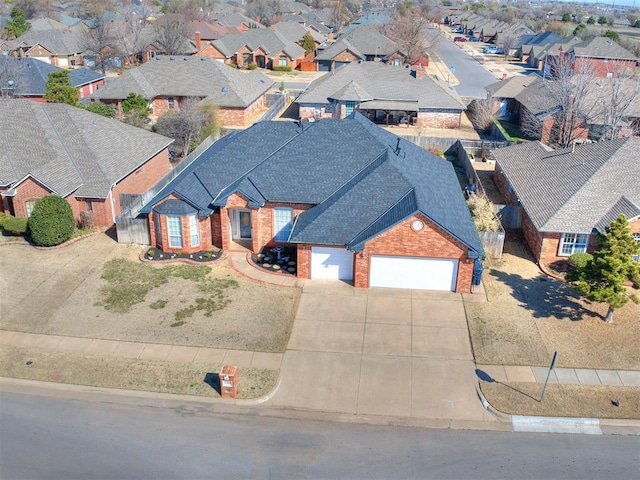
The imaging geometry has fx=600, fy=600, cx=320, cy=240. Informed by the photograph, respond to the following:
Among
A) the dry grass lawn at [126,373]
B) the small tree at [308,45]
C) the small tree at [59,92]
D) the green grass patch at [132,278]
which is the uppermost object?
the small tree at [59,92]

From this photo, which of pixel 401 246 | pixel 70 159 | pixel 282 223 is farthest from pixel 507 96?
pixel 70 159

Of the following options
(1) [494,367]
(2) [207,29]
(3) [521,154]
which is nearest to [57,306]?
(1) [494,367]

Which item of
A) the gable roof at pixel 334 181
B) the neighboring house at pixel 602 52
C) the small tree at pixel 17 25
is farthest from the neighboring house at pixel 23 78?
the neighboring house at pixel 602 52

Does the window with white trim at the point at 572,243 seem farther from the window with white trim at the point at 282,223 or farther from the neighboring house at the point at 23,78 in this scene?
the neighboring house at the point at 23,78

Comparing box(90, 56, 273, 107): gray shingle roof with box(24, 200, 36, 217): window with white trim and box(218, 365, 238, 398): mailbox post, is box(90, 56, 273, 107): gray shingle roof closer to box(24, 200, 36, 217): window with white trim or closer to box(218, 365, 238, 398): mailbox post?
box(24, 200, 36, 217): window with white trim

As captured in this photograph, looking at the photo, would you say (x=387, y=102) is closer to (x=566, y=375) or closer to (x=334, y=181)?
(x=334, y=181)

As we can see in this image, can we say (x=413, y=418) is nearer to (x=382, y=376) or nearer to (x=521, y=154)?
(x=382, y=376)
